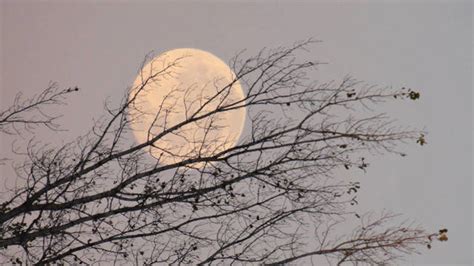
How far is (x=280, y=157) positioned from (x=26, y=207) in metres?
2.55

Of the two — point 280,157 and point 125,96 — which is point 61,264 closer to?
point 125,96

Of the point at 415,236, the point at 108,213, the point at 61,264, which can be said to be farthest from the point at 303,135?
the point at 61,264

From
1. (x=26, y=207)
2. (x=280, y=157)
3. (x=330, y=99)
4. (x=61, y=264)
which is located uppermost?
(x=330, y=99)

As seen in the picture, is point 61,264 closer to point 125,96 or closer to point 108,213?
point 108,213

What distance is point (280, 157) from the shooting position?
7641 millimetres

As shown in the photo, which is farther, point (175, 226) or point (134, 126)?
point (134, 126)

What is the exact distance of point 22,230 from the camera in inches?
290

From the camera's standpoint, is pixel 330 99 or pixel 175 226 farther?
pixel 330 99

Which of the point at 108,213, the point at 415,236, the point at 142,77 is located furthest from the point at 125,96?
the point at 415,236

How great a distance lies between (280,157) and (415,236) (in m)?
1.54

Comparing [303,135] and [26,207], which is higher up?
[303,135]

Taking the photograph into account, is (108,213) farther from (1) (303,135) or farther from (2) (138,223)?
(1) (303,135)

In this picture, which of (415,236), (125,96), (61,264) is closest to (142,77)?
(125,96)

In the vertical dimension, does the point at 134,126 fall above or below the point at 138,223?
above
